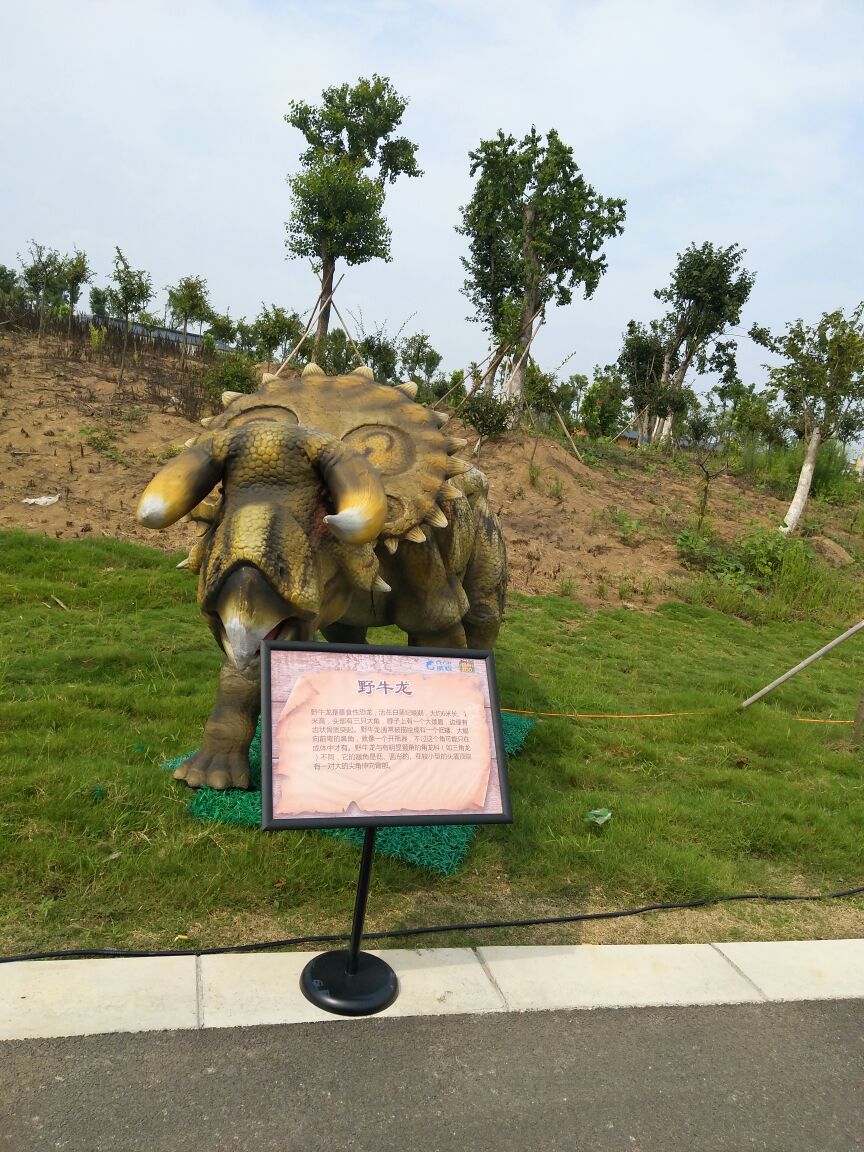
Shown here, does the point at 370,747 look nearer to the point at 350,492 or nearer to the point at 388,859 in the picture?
the point at 350,492

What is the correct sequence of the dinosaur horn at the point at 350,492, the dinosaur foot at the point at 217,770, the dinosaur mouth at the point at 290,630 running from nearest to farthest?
the dinosaur horn at the point at 350,492, the dinosaur mouth at the point at 290,630, the dinosaur foot at the point at 217,770

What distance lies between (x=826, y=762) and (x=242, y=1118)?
4733 millimetres

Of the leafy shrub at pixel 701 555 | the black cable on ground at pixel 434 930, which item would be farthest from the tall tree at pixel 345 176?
the black cable on ground at pixel 434 930

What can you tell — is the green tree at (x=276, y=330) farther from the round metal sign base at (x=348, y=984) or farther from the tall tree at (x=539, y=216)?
the round metal sign base at (x=348, y=984)

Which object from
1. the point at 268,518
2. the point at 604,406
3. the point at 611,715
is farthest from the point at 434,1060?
the point at 604,406

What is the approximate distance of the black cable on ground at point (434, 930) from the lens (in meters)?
2.66

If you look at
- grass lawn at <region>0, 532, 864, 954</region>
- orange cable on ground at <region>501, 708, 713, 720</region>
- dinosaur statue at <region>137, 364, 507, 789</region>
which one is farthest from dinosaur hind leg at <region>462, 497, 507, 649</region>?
orange cable on ground at <region>501, 708, 713, 720</region>

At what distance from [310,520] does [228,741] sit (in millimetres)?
1089

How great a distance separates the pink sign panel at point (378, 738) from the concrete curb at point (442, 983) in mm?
700

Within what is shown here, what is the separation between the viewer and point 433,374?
2523 centimetres

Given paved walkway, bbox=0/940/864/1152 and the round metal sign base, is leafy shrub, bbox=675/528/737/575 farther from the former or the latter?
the round metal sign base

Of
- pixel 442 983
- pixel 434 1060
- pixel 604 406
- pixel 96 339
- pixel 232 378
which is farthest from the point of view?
pixel 604 406

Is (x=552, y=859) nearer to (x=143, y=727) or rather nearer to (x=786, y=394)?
(x=143, y=727)

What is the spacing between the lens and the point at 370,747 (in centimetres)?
241
